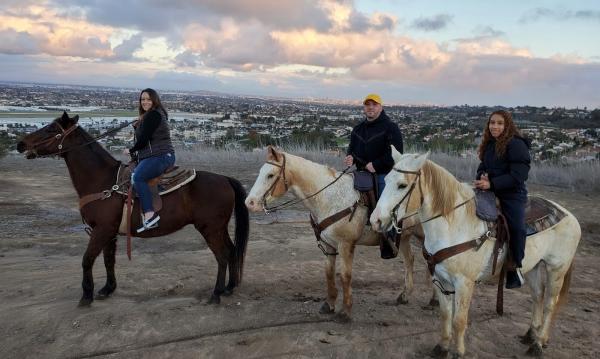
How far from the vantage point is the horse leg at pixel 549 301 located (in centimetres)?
468

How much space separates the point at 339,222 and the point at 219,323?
184 cm

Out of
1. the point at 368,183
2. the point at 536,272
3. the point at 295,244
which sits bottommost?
the point at 295,244

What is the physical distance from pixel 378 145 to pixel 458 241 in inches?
73.6

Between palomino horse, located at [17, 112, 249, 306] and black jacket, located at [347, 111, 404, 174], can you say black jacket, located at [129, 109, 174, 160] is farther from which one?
black jacket, located at [347, 111, 404, 174]

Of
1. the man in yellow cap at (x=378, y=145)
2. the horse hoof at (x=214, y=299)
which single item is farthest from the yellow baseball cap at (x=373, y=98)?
the horse hoof at (x=214, y=299)

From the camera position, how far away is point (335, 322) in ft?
17.4

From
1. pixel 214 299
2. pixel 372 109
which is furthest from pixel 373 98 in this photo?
pixel 214 299

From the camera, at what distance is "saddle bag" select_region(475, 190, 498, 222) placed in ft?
13.5

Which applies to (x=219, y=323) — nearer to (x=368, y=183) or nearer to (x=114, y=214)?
(x=114, y=214)

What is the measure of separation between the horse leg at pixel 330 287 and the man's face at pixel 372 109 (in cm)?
184

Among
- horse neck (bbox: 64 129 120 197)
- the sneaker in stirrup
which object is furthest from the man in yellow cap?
horse neck (bbox: 64 129 120 197)

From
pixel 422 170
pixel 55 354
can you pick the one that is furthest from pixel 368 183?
pixel 55 354

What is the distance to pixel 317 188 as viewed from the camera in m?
5.28

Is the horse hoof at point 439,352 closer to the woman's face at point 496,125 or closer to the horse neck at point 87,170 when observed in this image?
the woman's face at point 496,125
